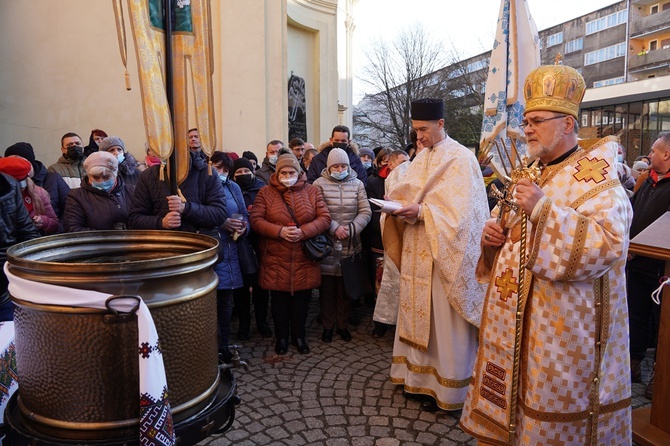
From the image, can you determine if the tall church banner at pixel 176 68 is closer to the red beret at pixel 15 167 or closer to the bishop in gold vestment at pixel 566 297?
the bishop in gold vestment at pixel 566 297

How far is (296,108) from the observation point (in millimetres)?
14312

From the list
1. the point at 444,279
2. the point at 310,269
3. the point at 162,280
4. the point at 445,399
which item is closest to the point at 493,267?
the point at 444,279

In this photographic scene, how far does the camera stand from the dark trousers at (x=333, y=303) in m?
5.28

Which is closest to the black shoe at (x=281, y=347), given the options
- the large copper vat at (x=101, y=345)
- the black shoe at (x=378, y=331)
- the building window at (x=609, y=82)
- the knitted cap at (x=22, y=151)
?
the black shoe at (x=378, y=331)

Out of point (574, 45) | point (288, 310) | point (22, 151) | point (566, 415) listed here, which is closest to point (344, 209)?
point (288, 310)

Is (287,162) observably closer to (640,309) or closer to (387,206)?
(387,206)

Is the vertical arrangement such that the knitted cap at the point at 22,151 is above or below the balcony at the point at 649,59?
below

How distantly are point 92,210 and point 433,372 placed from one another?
117 inches

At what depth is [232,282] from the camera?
4586 mm

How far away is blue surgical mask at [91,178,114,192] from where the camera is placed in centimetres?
422

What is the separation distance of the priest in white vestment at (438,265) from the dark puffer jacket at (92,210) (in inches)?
90.8

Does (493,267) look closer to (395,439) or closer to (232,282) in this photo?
(395,439)

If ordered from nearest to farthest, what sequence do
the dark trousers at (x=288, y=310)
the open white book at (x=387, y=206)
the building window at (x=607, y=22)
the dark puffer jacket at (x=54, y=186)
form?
the open white book at (x=387, y=206) → the dark trousers at (x=288, y=310) → the dark puffer jacket at (x=54, y=186) → the building window at (x=607, y=22)

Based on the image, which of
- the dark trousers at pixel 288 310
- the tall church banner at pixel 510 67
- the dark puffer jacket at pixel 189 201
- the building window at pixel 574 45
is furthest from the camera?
the building window at pixel 574 45
